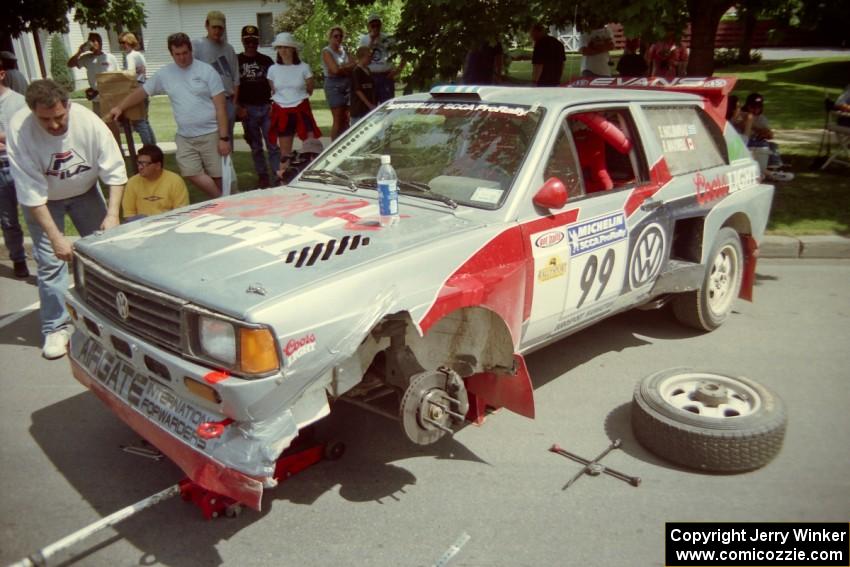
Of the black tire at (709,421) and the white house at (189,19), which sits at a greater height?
the white house at (189,19)

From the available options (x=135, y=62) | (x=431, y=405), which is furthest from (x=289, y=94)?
(x=431, y=405)

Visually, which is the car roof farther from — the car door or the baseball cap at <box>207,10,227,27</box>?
the baseball cap at <box>207,10,227,27</box>

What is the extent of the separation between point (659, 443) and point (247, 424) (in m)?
2.11

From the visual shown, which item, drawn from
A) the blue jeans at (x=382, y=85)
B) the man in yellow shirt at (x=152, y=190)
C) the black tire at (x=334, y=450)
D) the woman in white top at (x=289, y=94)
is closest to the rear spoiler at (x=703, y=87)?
the man in yellow shirt at (x=152, y=190)

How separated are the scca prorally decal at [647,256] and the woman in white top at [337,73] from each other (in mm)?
7219

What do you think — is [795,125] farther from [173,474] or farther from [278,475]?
[173,474]

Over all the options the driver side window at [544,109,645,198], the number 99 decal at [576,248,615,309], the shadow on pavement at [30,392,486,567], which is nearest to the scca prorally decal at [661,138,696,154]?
the driver side window at [544,109,645,198]

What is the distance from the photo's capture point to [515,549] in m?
3.01

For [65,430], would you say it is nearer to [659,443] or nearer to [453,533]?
[453,533]

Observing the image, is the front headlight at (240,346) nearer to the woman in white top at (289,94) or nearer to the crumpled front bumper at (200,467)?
the crumpled front bumper at (200,467)

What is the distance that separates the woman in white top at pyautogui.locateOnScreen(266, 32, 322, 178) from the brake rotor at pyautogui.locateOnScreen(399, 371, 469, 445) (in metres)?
6.34

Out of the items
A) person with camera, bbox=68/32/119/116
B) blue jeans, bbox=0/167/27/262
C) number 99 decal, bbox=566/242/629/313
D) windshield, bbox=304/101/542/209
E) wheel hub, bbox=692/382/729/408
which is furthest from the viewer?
person with camera, bbox=68/32/119/116

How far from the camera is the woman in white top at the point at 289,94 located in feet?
29.6

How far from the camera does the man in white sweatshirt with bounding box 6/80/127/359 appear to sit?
459 cm
